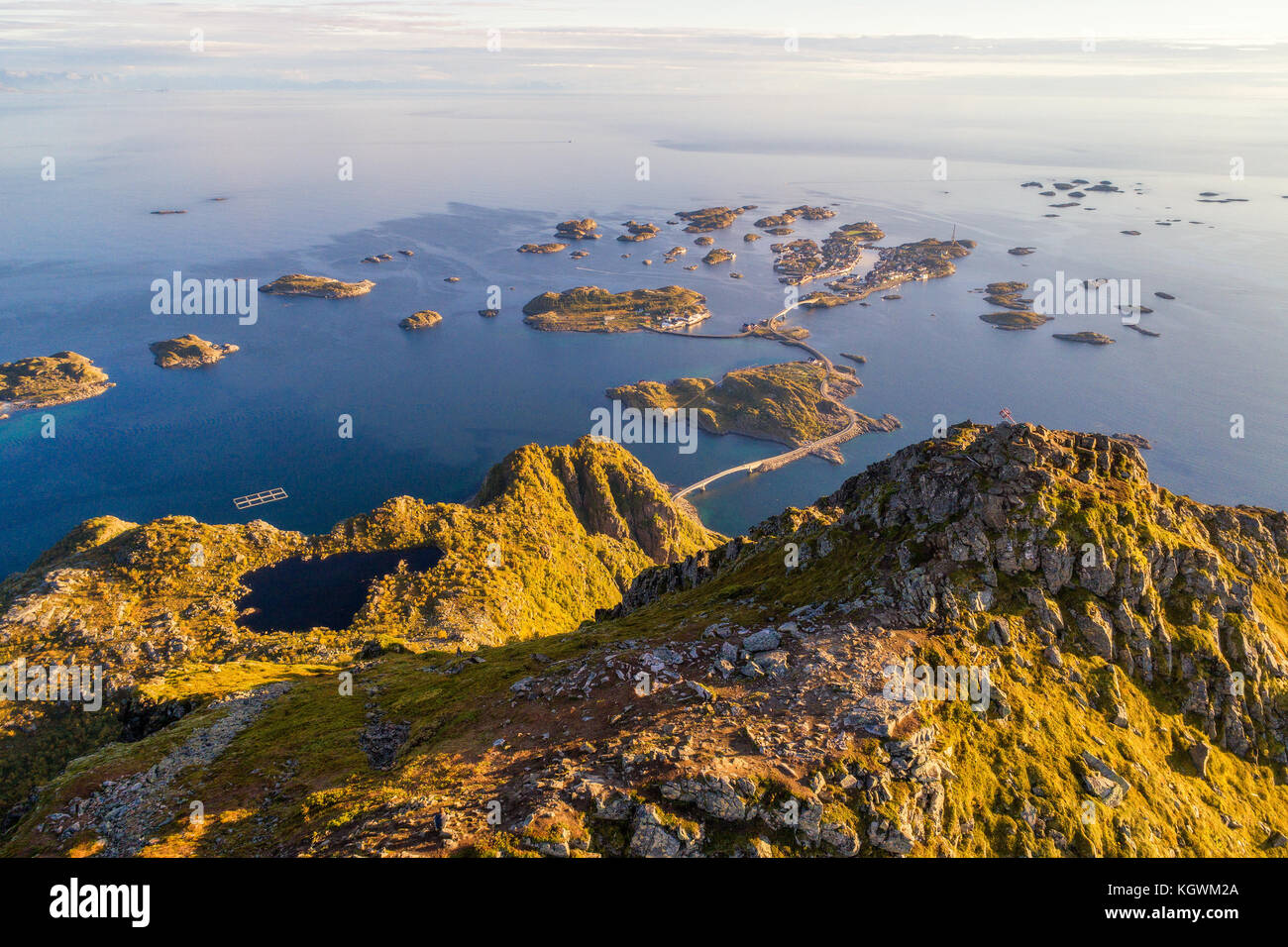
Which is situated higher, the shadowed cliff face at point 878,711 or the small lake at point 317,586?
the shadowed cliff face at point 878,711

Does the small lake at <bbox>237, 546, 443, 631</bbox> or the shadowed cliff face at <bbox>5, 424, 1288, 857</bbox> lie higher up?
the shadowed cliff face at <bbox>5, 424, 1288, 857</bbox>

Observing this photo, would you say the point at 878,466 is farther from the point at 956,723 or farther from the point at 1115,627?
the point at 956,723

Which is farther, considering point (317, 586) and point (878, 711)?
point (317, 586)

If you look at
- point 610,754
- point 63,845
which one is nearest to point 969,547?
point 610,754

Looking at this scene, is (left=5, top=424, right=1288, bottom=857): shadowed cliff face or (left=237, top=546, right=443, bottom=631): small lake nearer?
(left=5, top=424, right=1288, bottom=857): shadowed cliff face
